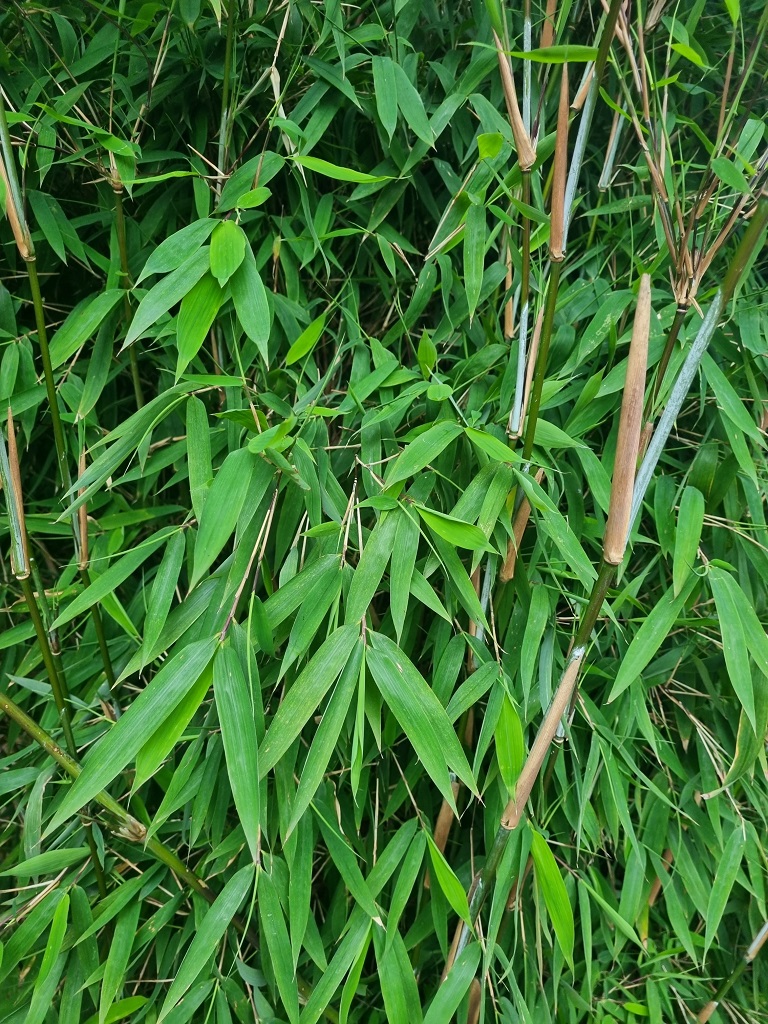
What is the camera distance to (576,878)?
2.56 ft

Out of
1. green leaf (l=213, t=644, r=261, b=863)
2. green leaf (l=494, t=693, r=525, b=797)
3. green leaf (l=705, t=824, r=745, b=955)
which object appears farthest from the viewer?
green leaf (l=705, t=824, r=745, b=955)

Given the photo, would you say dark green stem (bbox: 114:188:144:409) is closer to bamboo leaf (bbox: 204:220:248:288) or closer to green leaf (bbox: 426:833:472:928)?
bamboo leaf (bbox: 204:220:248:288)

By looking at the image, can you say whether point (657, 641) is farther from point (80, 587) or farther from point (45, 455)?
point (45, 455)

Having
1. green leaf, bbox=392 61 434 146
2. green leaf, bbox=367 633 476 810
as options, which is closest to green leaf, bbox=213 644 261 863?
green leaf, bbox=367 633 476 810

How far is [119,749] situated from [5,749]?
0.53m

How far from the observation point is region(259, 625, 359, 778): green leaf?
52 cm

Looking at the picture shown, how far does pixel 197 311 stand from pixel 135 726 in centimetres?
34

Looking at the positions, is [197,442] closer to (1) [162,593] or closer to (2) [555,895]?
(1) [162,593]

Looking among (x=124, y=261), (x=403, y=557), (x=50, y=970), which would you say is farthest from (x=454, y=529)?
(x=50, y=970)

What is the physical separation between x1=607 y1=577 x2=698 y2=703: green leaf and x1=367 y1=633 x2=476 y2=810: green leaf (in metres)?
0.18

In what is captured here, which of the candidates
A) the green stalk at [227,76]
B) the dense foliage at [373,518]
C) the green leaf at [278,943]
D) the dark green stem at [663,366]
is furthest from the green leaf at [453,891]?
the green stalk at [227,76]

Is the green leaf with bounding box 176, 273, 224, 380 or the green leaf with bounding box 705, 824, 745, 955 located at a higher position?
the green leaf with bounding box 176, 273, 224, 380

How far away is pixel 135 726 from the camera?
20.8 inches

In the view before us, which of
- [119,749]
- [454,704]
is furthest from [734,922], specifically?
[119,749]
